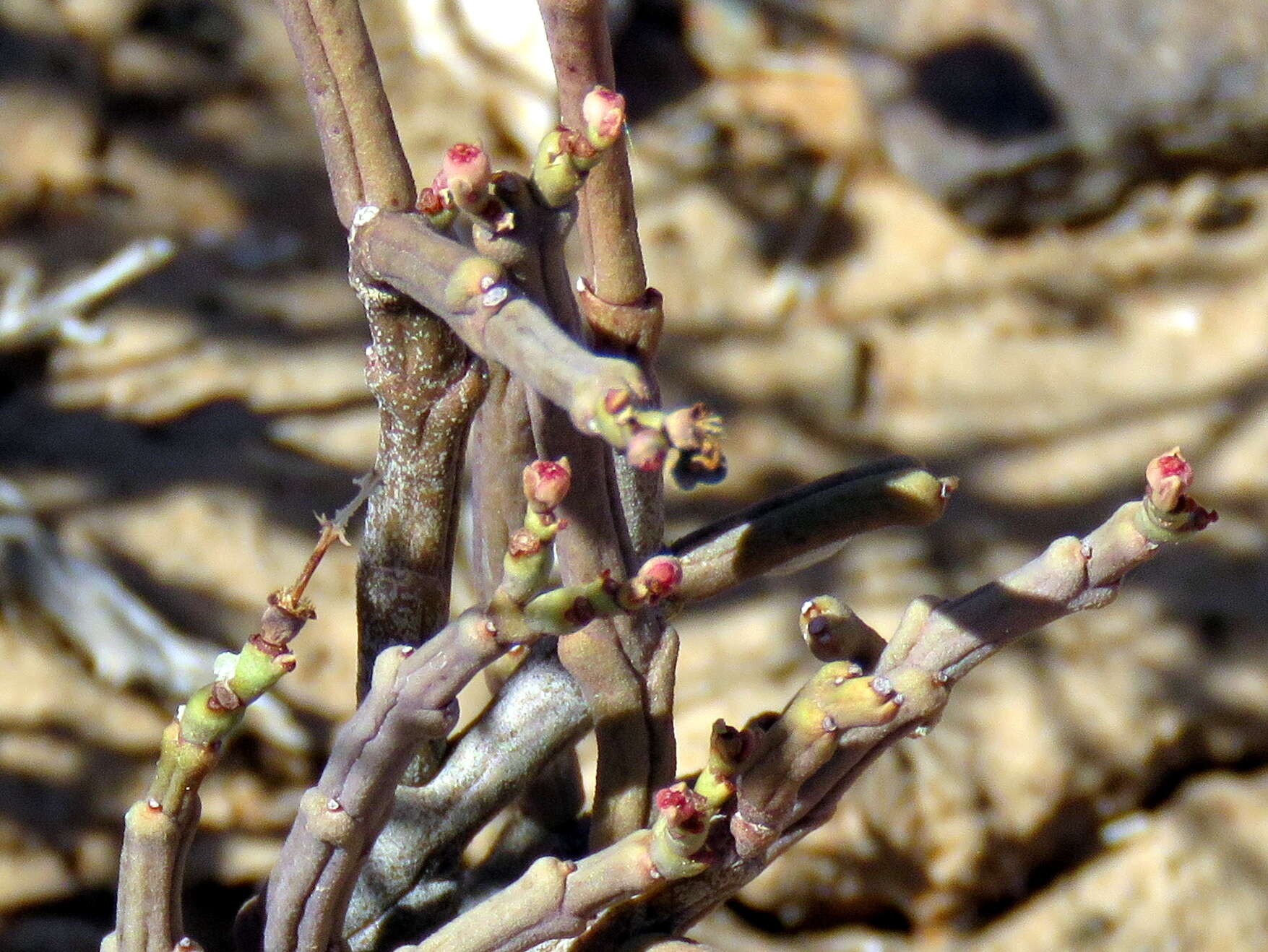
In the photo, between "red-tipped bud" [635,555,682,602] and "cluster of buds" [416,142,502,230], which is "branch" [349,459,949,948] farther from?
"cluster of buds" [416,142,502,230]

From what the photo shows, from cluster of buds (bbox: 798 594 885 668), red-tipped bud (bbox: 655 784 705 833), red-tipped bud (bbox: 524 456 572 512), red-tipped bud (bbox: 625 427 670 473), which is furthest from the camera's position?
cluster of buds (bbox: 798 594 885 668)

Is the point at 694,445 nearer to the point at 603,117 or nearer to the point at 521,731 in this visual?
the point at 603,117

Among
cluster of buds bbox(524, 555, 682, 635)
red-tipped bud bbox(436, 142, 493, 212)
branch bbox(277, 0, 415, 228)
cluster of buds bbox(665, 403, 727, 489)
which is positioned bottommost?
cluster of buds bbox(665, 403, 727, 489)

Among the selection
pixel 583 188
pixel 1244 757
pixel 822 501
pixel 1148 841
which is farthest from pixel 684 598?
pixel 1244 757

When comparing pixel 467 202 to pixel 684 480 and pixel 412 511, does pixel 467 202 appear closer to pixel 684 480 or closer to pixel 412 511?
pixel 684 480

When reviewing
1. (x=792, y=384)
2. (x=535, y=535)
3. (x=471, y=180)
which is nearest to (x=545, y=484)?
(x=535, y=535)

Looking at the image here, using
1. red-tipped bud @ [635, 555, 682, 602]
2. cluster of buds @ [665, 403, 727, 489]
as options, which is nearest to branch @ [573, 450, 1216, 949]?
red-tipped bud @ [635, 555, 682, 602]
